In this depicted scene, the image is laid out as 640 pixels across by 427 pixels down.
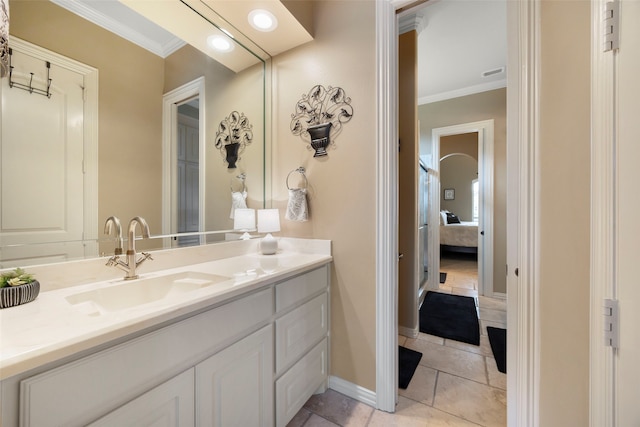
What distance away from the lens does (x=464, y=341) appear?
2.22 metres

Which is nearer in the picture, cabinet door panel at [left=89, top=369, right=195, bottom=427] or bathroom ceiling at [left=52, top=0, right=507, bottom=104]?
cabinet door panel at [left=89, top=369, right=195, bottom=427]

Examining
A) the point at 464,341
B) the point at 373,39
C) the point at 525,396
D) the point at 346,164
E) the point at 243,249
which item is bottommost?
the point at 464,341

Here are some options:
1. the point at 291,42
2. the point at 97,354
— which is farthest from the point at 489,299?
the point at 97,354

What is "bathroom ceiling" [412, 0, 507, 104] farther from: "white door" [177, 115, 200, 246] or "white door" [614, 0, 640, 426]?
"white door" [177, 115, 200, 246]

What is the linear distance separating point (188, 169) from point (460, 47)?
2.98 metres

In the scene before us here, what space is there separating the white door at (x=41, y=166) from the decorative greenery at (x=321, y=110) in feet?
3.70

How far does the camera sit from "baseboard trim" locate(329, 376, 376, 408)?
59.1 inches

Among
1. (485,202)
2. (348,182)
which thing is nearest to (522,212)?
(348,182)

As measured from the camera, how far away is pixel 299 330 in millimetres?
1323

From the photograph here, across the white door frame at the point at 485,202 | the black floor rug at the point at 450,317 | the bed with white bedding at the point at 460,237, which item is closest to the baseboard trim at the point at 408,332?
the black floor rug at the point at 450,317

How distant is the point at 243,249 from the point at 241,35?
1493 millimetres

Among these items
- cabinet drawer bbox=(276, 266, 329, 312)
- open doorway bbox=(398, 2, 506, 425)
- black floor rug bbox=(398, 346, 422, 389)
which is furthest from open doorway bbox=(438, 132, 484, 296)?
cabinet drawer bbox=(276, 266, 329, 312)

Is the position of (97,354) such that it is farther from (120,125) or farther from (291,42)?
(291,42)

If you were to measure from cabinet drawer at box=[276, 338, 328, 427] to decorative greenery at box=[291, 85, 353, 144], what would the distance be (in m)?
1.39
